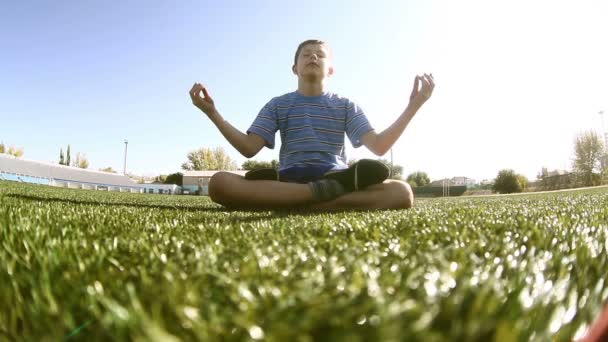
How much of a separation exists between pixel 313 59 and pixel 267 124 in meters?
0.73

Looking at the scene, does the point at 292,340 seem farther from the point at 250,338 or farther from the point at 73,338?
the point at 73,338

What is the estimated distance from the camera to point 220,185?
2945 mm

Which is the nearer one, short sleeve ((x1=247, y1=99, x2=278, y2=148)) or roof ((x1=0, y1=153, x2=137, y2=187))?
short sleeve ((x1=247, y1=99, x2=278, y2=148))

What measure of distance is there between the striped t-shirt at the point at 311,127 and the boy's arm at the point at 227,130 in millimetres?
99

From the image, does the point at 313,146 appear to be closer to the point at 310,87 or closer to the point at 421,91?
the point at 310,87

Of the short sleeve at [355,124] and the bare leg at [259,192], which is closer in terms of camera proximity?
the bare leg at [259,192]

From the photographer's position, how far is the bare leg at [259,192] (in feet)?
9.18

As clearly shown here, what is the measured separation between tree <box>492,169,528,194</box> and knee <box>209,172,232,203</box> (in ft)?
126

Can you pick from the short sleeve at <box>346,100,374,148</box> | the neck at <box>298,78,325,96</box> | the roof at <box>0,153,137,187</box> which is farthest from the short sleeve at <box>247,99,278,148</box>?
the roof at <box>0,153,137,187</box>

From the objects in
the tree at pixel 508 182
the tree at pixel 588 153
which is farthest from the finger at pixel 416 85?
the tree at pixel 588 153

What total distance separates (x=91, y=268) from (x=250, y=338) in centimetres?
43

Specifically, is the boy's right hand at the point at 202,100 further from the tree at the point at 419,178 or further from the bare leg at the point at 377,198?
the tree at the point at 419,178

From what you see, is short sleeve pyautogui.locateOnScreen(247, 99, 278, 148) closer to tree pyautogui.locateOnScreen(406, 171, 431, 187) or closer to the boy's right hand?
the boy's right hand

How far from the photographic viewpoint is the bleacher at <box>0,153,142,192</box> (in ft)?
99.2
